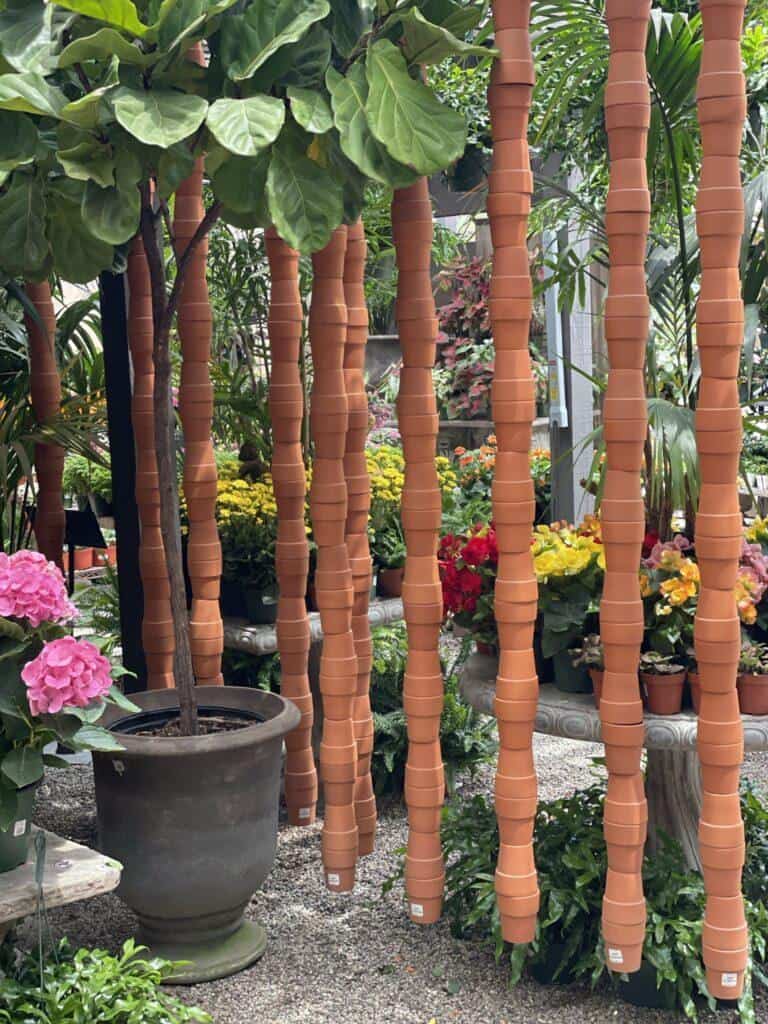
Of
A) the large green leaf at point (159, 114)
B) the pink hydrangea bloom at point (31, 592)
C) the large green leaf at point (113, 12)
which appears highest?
the large green leaf at point (113, 12)

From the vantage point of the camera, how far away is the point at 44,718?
7.98 ft

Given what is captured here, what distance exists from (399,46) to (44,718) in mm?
1533

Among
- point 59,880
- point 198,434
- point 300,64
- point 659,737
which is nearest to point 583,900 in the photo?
point 659,737

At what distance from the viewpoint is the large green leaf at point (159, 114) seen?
224 centimetres

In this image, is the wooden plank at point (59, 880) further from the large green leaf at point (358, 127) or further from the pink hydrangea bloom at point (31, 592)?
the large green leaf at point (358, 127)

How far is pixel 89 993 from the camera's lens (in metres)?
2.44

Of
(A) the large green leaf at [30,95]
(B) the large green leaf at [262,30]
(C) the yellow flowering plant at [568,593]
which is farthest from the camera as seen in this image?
(C) the yellow flowering plant at [568,593]

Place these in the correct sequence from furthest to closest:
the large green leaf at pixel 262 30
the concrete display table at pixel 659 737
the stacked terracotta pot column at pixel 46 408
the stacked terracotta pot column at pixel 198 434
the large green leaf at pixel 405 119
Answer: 1. the stacked terracotta pot column at pixel 46 408
2. the stacked terracotta pot column at pixel 198 434
3. the concrete display table at pixel 659 737
4. the large green leaf at pixel 405 119
5. the large green leaf at pixel 262 30

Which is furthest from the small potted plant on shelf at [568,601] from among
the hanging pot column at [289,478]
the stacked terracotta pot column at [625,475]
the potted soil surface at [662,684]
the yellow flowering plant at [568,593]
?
the hanging pot column at [289,478]

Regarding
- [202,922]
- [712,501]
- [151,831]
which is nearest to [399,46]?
[712,501]

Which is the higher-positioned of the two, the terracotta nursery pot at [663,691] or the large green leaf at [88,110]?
the large green leaf at [88,110]

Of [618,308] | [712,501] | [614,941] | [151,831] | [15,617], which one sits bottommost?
[614,941]

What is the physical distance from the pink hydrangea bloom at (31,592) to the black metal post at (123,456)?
1.26 metres

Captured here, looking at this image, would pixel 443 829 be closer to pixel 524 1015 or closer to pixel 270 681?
pixel 524 1015
